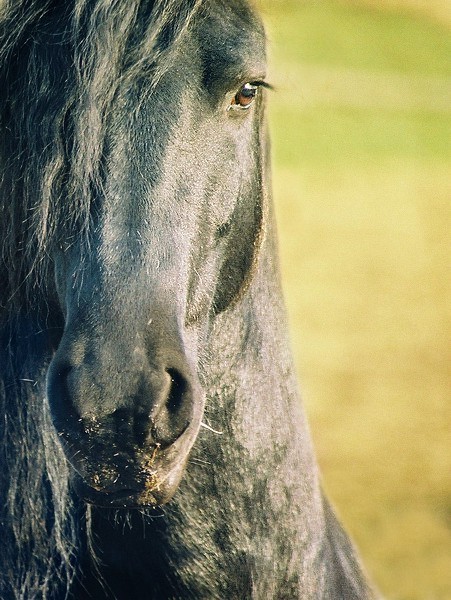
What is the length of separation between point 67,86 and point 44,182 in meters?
0.25

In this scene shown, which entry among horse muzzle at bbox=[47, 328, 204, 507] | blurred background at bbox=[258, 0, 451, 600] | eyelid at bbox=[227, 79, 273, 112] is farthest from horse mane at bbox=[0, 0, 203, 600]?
blurred background at bbox=[258, 0, 451, 600]

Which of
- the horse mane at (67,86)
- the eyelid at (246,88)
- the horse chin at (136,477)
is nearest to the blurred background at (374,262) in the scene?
the eyelid at (246,88)

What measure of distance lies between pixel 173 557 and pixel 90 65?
1346 millimetres

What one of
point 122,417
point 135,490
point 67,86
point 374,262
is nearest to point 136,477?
point 135,490

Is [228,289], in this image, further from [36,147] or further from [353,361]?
[353,361]

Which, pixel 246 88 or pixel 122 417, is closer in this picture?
pixel 122 417

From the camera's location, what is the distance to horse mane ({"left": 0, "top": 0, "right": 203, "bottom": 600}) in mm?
2156

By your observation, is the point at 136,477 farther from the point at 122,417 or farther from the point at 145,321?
the point at 145,321

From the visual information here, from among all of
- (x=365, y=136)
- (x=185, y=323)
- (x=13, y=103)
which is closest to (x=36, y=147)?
(x=13, y=103)

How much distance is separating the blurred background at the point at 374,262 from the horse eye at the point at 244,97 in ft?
0.97

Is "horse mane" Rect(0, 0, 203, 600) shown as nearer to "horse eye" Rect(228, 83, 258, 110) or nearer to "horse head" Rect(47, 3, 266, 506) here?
"horse head" Rect(47, 3, 266, 506)

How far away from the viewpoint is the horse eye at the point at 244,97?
235 cm

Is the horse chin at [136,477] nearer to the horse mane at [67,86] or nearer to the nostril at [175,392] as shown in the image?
the nostril at [175,392]

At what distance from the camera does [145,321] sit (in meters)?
2.00
